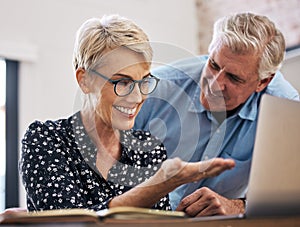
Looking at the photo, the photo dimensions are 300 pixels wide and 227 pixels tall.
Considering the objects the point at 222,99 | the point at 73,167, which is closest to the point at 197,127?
the point at 222,99

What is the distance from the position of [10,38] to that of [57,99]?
1.34 feet

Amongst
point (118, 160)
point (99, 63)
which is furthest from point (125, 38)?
point (118, 160)

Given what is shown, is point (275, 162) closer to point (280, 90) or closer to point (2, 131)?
point (280, 90)

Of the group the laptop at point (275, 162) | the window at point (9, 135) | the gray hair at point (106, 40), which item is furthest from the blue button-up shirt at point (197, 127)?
the window at point (9, 135)

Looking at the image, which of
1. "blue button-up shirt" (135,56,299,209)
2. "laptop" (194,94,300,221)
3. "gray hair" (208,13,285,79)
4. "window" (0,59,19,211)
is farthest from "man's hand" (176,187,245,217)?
"window" (0,59,19,211)

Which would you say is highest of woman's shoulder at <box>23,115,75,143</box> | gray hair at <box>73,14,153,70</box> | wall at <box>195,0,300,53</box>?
wall at <box>195,0,300,53</box>

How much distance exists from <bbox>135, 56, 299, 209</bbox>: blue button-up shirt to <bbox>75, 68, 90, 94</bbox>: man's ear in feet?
1.33

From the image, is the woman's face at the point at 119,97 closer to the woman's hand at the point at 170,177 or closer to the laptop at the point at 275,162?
the woman's hand at the point at 170,177

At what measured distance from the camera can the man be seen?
1.79 m

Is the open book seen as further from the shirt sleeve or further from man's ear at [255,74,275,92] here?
man's ear at [255,74,275,92]

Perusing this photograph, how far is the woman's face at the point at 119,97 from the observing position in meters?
1.33

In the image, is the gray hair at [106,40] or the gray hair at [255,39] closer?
the gray hair at [106,40]

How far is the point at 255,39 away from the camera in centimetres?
177

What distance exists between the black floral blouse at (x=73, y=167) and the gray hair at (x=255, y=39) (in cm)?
54
